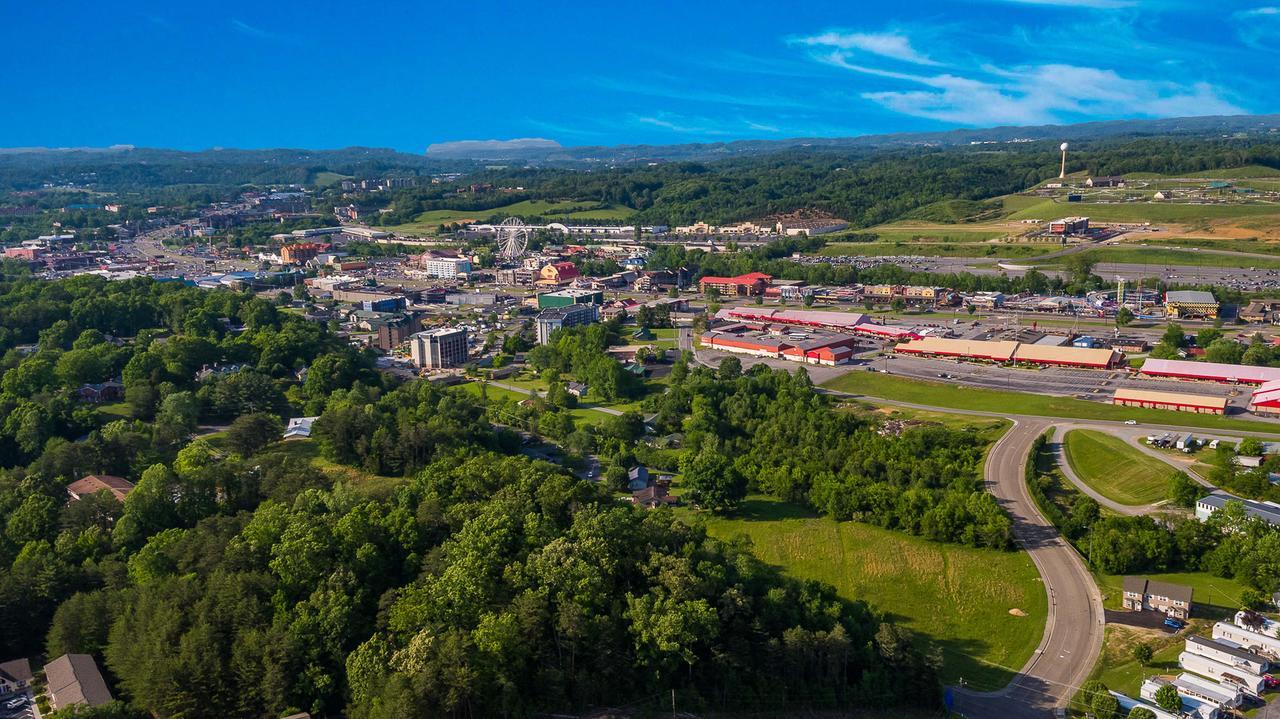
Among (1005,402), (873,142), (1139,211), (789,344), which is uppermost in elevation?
(873,142)

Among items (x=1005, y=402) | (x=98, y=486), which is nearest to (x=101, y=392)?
(x=98, y=486)

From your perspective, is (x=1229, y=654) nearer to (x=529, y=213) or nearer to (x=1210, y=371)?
(x=1210, y=371)

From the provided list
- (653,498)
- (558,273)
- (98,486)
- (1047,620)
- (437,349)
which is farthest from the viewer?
(558,273)

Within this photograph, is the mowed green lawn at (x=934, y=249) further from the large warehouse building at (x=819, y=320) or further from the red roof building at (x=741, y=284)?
the large warehouse building at (x=819, y=320)

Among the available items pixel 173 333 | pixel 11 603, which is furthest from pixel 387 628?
pixel 173 333

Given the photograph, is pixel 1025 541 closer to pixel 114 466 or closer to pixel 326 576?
pixel 326 576

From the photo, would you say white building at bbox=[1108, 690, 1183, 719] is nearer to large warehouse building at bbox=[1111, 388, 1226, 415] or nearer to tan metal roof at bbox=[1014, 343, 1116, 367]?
large warehouse building at bbox=[1111, 388, 1226, 415]
